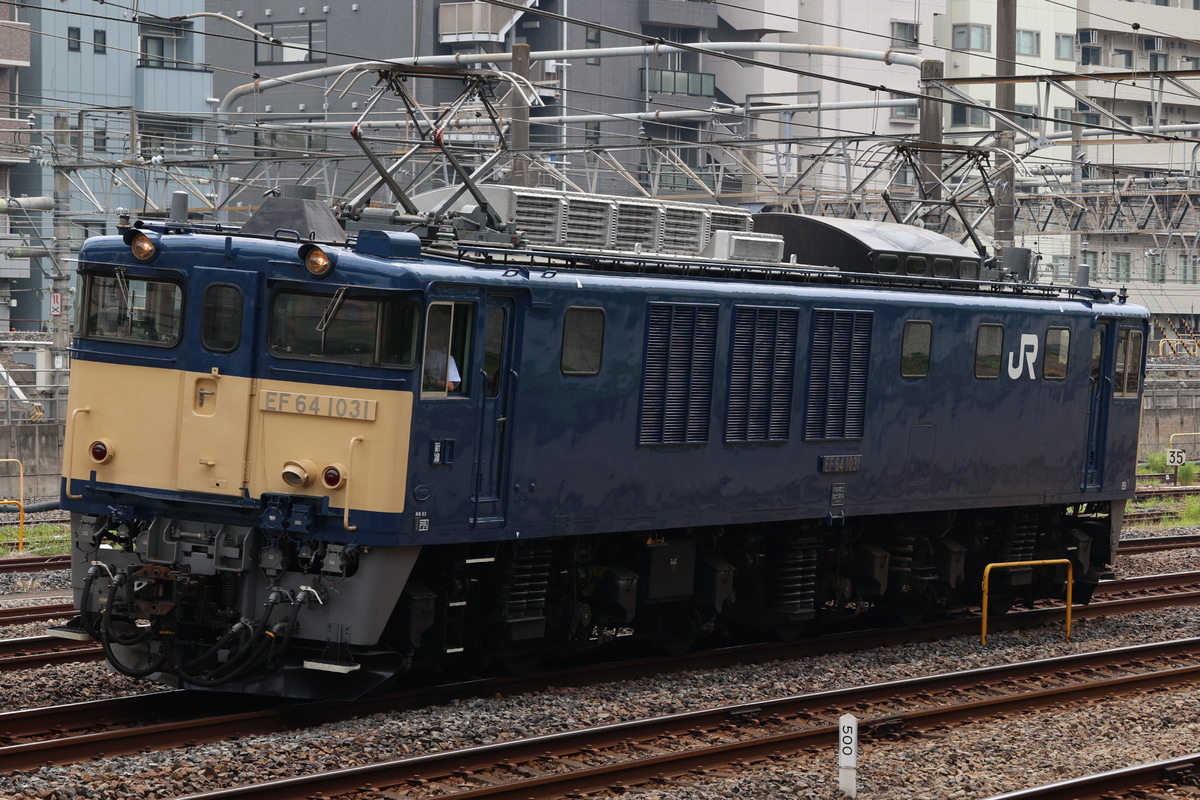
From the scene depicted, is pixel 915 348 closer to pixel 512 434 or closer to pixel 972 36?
pixel 512 434

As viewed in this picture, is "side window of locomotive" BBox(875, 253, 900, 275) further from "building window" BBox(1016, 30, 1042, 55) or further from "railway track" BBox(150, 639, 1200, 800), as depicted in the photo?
"building window" BBox(1016, 30, 1042, 55)

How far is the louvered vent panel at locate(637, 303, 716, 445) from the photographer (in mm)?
14555

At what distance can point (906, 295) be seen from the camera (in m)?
17.1

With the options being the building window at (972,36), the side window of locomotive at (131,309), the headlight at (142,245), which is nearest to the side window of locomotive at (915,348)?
the side window of locomotive at (131,309)

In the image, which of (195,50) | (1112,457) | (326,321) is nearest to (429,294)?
(326,321)

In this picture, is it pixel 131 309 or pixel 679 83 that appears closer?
pixel 131 309

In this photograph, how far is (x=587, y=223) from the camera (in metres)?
15.1

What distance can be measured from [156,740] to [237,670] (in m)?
0.86

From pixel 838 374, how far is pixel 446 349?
5.22 meters

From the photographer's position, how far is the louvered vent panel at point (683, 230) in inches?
630

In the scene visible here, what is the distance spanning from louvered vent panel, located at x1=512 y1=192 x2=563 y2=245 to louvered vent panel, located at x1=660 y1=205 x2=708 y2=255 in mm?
1437

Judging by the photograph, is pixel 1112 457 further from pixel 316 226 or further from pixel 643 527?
pixel 316 226

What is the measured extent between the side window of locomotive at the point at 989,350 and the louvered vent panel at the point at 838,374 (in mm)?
1891

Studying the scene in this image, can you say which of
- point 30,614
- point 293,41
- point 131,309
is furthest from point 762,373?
point 293,41
